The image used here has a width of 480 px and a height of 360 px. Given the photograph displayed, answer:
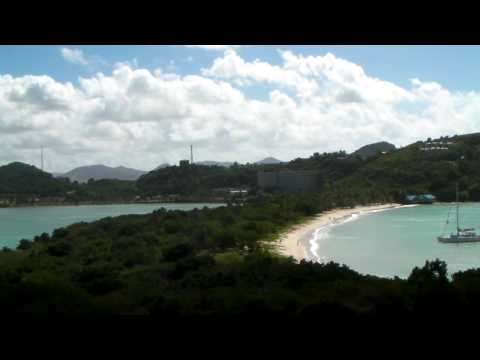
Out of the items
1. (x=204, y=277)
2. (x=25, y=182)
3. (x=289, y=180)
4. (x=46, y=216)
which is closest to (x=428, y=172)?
(x=289, y=180)

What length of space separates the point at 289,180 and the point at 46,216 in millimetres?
16606

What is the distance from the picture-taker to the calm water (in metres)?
17.3

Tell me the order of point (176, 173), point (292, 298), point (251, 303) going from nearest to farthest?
1. point (251, 303)
2. point (292, 298)
3. point (176, 173)

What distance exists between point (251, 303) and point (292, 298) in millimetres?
507

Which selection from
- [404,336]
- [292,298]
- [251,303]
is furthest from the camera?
[292,298]

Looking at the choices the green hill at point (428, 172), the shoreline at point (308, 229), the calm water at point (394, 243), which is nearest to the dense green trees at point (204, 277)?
the shoreline at point (308, 229)

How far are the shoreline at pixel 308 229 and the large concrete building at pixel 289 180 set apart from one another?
5.29 metres
